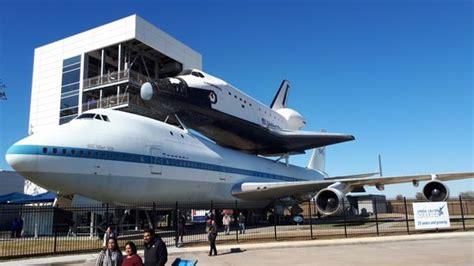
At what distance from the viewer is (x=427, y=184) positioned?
81.1ft

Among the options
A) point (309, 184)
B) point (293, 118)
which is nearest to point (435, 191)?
point (309, 184)

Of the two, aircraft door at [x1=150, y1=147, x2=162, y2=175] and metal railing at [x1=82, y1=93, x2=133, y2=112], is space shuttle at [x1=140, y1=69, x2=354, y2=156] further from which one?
metal railing at [x1=82, y1=93, x2=133, y2=112]

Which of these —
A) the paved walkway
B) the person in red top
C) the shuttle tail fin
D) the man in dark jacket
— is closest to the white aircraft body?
the paved walkway

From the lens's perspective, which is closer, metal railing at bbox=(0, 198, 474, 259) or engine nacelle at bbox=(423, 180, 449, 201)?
metal railing at bbox=(0, 198, 474, 259)

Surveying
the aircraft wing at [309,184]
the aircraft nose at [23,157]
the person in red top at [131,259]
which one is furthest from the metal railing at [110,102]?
the person in red top at [131,259]

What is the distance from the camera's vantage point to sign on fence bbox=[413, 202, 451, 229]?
68.4 feet

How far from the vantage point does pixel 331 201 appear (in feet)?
78.4

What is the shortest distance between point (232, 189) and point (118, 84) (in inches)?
642

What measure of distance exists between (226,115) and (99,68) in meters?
19.0

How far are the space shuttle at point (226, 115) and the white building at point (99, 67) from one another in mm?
8387

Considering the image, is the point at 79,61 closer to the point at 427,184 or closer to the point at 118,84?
the point at 118,84

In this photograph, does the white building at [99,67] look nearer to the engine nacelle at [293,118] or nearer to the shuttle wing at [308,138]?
the engine nacelle at [293,118]

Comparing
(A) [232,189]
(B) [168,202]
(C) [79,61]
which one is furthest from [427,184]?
(C) [79,61]

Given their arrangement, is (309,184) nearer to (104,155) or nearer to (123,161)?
(123,161)
